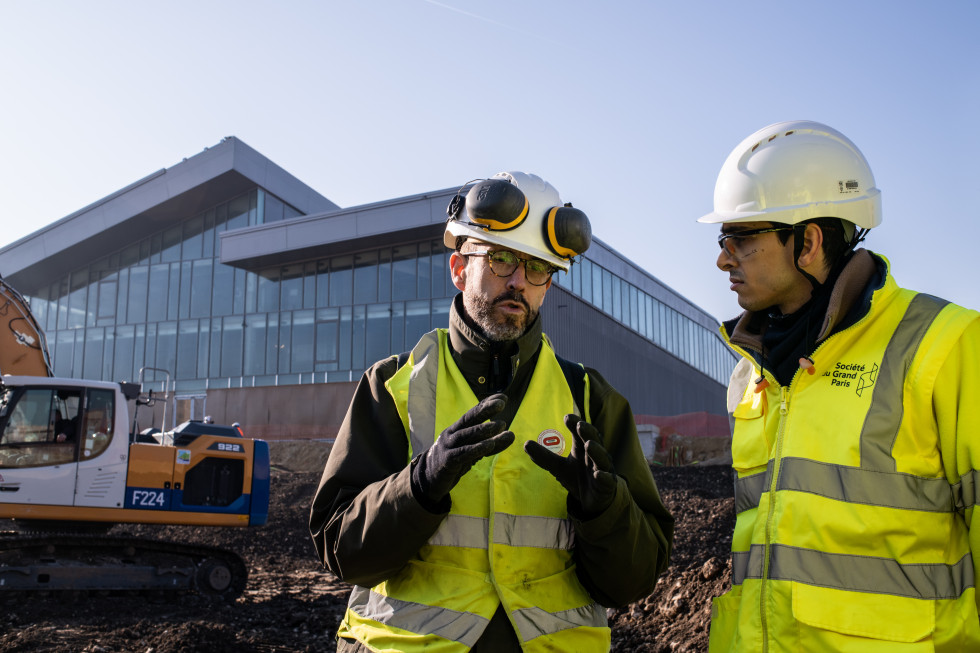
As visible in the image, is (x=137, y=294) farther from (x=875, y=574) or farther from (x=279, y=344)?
(x=875, y=574)

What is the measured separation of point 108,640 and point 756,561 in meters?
7.00

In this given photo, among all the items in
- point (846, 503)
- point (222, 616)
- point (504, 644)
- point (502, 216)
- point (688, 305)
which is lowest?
point (222, 616)

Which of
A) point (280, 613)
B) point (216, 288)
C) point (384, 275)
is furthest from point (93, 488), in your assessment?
point (216, 288)

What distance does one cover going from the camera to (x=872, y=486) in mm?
2430

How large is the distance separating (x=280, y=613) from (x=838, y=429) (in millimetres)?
8712

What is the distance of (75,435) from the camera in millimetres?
10938

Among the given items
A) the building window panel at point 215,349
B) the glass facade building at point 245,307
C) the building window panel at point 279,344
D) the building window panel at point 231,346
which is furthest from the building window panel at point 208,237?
the building window panel at point 279,344

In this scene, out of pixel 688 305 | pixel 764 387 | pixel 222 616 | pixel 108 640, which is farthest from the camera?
pixel 688 305

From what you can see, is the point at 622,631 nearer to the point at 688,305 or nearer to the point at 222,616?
the point at 222,616

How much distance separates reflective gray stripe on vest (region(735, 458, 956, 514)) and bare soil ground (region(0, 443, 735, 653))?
142 inches

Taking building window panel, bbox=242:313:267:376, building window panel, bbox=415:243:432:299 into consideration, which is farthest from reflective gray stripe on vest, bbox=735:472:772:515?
building window panel, bbox=242:313:267:376

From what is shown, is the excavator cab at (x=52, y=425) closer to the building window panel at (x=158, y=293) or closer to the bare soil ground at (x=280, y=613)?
the bare soil ground at (x=280, y=613)

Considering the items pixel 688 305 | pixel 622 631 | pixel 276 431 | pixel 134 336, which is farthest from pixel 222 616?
pixel 688 305

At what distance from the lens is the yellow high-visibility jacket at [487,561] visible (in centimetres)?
252
